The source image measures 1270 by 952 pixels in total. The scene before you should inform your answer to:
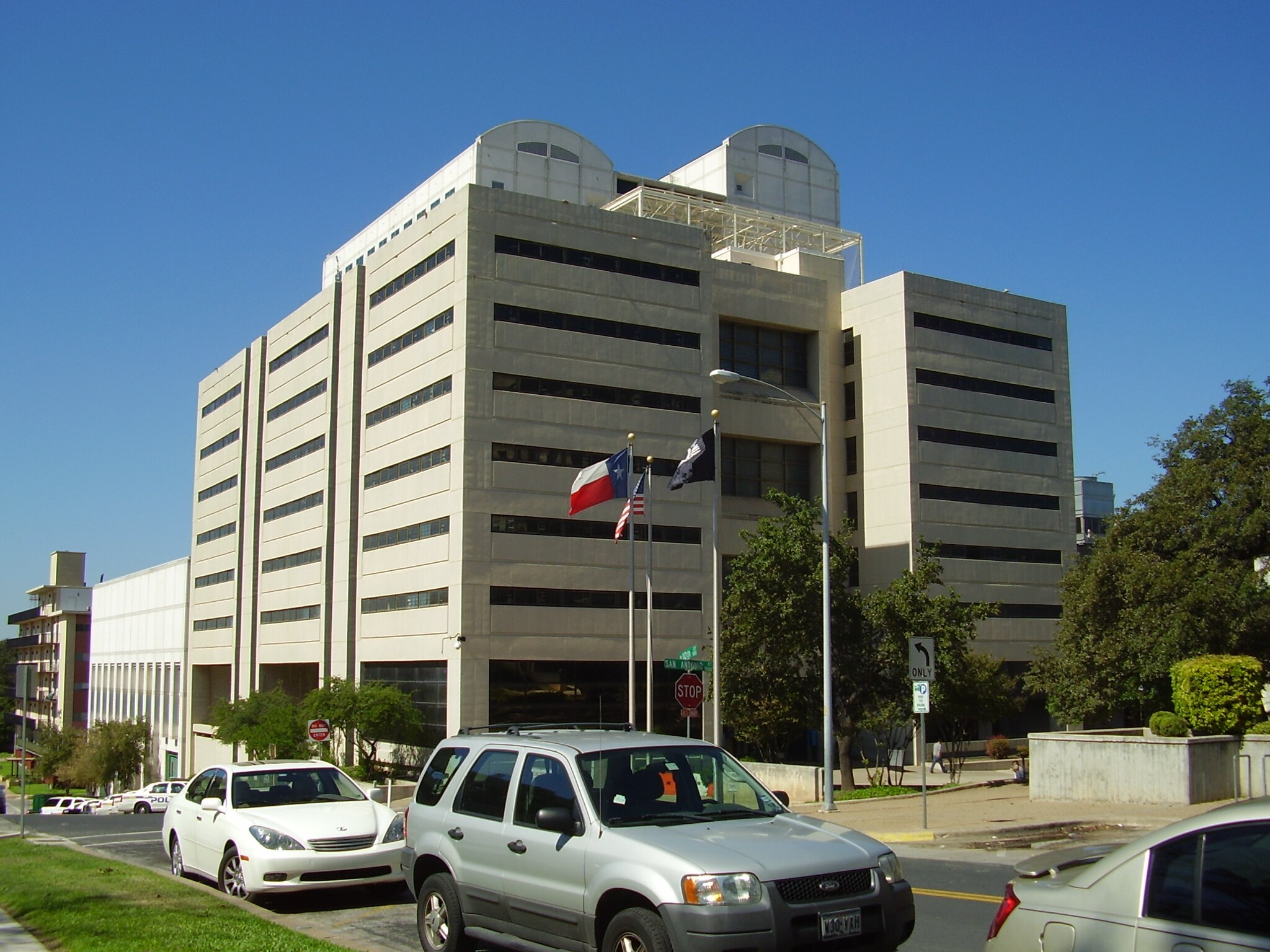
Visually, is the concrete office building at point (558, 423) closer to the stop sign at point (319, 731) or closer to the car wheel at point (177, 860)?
the stop sign at point (319, 731)

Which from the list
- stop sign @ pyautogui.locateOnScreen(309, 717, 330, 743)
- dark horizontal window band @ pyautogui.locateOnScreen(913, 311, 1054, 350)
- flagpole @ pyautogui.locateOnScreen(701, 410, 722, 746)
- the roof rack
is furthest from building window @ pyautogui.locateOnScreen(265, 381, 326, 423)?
the roof rack

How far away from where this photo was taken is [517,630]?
153 ft

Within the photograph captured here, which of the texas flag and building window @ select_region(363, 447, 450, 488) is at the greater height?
building window @ select_region(363, 447, 450, 488)

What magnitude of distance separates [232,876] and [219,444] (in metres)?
69.7

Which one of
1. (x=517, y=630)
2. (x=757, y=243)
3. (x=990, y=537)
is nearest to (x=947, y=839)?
(x=517, y=630)

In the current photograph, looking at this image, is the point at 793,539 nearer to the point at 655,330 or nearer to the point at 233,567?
the point at 655,330

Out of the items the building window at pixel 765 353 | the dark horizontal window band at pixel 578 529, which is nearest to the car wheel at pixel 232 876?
the dark horizontal window band at pixel 578 529

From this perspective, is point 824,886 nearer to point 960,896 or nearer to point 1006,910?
point 1006,910

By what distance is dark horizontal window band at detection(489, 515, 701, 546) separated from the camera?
153ft

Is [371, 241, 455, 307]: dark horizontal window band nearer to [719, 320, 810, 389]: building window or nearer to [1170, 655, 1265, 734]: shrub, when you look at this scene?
[719, 320, 810, 389]: building window

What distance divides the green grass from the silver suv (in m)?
1.31

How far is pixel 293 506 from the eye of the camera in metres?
63.7

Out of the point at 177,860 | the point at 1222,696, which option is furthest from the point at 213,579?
the point at 1222,696

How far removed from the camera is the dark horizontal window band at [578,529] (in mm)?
46750
